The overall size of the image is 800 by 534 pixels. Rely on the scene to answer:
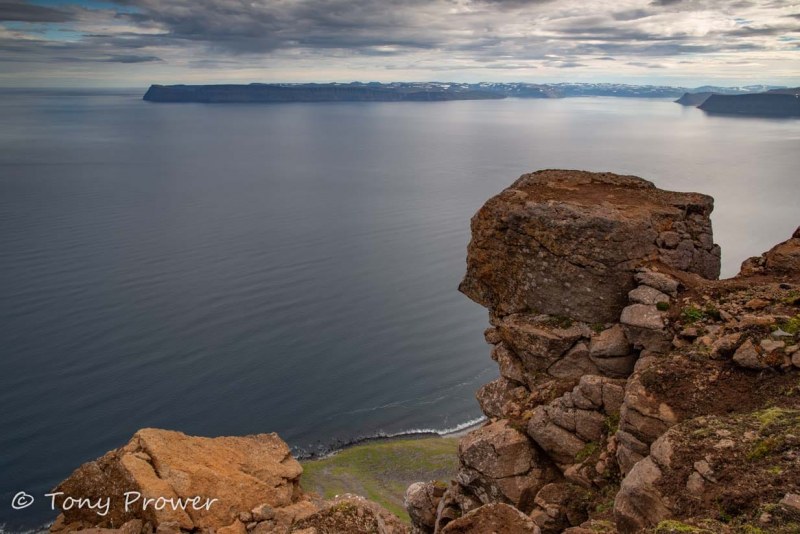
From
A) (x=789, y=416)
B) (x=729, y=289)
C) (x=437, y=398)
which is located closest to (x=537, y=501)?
(x=789, y=416)

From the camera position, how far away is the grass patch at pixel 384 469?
44.6 meters

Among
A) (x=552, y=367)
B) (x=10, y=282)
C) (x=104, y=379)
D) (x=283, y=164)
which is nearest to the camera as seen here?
(x=552, y=367)

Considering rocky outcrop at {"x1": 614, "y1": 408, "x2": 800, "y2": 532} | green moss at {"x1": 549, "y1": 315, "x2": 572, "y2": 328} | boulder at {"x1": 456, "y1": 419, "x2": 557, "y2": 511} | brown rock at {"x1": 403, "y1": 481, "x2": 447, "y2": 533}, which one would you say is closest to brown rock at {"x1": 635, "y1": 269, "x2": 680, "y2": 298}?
green moss at {"x1": 549, "y1": 315, "x2": 572, "y2": 328}

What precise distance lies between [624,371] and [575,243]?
5023mm

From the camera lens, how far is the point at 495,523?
47.7 feet

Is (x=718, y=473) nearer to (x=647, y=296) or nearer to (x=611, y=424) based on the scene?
(x=611, y=424)

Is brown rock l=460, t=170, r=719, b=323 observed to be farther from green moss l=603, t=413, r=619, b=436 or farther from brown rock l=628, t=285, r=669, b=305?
green moss l=603, t=413, r=619, b=436

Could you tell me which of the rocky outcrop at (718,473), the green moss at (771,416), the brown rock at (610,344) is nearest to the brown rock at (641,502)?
the rocky outcrop at (718,473)

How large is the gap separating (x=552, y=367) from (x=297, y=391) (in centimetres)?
4095

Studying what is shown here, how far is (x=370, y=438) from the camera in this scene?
5422 centimetres

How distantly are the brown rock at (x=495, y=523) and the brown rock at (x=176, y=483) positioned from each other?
1132 centimetres

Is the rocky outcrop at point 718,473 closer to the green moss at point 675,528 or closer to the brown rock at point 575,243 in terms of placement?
the green moss at point 675,528

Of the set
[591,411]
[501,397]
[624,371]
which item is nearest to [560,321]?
[624,371]

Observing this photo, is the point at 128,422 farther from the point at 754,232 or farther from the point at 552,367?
the point at 754,232
